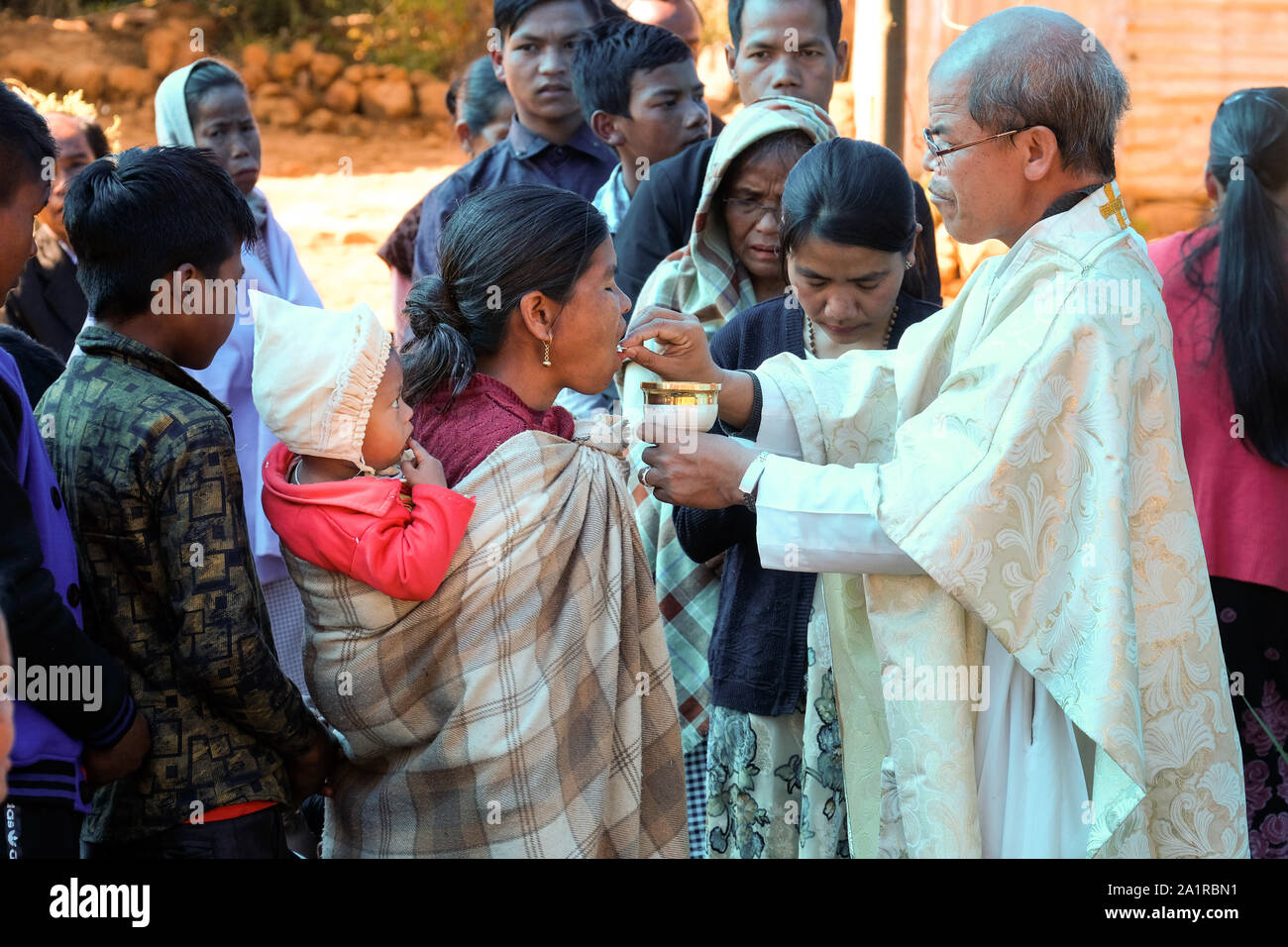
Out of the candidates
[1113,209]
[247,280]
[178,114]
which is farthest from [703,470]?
[178,114]

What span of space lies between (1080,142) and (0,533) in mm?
2308

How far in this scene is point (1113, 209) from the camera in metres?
2.93

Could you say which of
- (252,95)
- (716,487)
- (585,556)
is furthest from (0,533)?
(252,95)

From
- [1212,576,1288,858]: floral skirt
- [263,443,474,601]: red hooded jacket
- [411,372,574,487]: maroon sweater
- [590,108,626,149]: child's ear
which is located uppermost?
[590,108,626,149]: child's ear

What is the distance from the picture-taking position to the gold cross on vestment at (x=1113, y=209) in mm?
2912

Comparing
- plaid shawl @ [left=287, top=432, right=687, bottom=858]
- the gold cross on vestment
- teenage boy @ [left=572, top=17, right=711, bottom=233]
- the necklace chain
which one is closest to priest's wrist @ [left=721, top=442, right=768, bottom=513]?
plaid shawl @ [left=287, top=432, right=687, bottom=858]

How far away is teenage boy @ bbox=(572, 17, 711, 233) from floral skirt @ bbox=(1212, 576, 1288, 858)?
2.45 meters

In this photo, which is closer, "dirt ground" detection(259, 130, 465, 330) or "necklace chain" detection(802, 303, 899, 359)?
"necklace chain" detection(802, 303, 899, 359)

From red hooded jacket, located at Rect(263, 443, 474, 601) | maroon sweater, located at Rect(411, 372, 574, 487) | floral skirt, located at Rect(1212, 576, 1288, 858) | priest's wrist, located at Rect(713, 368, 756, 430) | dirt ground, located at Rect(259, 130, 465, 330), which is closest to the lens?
red hooded jacket, located at Rect(263, 443, 474, 601)

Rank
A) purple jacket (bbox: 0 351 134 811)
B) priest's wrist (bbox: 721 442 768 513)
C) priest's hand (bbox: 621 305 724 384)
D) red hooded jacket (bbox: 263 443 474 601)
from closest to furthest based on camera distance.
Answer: purple jacket (bbox: 0 351 134 811), red hooded jacket (bbox: 263 443 474 601), priest's wrist (bbox: 721 442 768 513), priest's hand (bbox: 621 305 724 384)

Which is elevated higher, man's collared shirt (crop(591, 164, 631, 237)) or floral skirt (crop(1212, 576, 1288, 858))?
man's collared shirt (crop(591, 164, 631, 237))

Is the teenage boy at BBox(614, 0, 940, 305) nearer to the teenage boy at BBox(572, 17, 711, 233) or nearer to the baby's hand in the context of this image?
the teenage boy at BBox(572, 17, 711, 233)

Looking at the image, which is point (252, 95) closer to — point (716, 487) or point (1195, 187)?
point (1195, 187)

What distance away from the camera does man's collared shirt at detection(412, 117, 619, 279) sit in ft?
17.4
